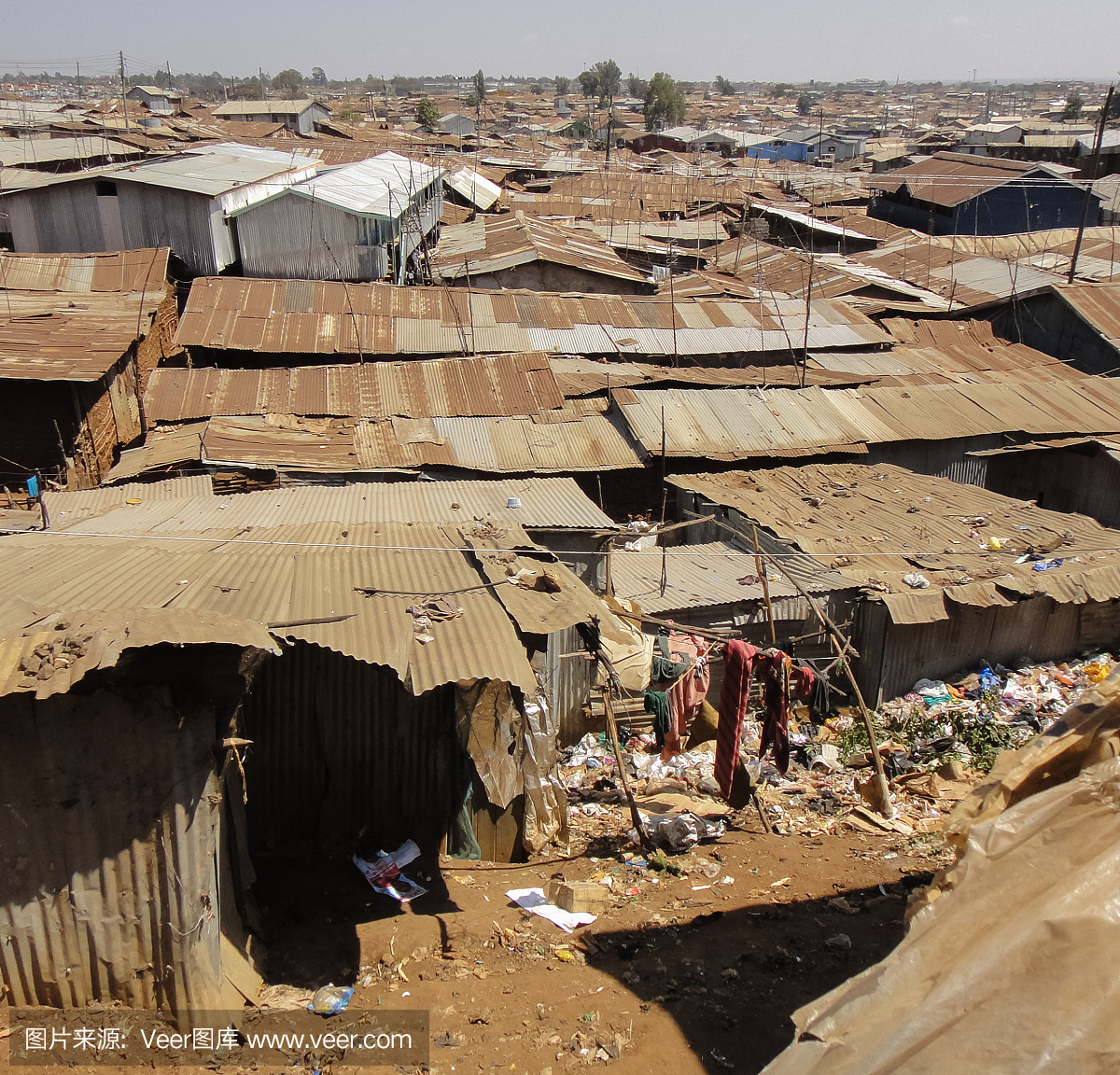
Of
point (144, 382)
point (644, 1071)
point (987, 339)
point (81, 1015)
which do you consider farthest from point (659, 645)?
point (987, 339)

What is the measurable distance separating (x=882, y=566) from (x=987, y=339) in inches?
460

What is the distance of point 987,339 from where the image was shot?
60.6 feet

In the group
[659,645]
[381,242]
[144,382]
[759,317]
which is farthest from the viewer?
[381,242]

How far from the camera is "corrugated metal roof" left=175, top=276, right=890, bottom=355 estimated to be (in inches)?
604

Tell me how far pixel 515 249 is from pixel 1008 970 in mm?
20522

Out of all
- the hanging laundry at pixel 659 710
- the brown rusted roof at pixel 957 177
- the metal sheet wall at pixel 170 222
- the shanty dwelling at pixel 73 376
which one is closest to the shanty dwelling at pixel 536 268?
the metal sheet wall at pixel 170 222

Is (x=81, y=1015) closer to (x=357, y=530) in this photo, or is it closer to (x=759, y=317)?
(x=357, y=530)

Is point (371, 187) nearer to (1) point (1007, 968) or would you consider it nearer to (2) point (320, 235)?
(2) point (320, 235)

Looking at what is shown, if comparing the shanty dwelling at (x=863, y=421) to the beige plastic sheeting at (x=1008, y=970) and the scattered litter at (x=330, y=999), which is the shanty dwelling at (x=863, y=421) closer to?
the scattered litter at (x=330, y=999)

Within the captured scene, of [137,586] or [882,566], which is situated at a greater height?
[137,586]

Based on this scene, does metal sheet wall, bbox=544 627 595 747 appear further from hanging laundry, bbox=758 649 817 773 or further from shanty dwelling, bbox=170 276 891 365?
shanty dwelling, bbox=170 276 891 365

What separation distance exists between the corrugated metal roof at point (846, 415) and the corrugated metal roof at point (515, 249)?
308 inches

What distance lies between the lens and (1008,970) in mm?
2619

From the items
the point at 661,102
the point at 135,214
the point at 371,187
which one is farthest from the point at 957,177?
the point at 661,102
